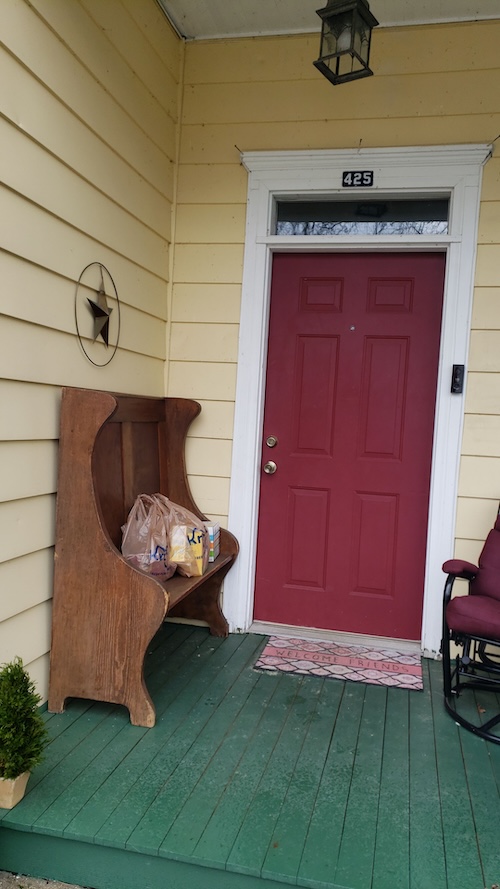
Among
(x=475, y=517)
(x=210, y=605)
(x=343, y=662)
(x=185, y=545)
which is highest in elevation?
(x=475, y=517)

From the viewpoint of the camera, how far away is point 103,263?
274 centimetres

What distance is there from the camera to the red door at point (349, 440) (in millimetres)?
3305

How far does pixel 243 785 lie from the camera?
6.67 feet

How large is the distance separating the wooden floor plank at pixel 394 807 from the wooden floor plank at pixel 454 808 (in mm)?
108

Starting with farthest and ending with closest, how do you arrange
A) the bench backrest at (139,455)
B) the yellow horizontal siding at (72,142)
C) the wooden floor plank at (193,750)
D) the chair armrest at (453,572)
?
the chair armrest at (453,572) < the bench backrest at (139,455) < the yellow horizontal siding at (72,142) < the wooden floor plank at (193,750)

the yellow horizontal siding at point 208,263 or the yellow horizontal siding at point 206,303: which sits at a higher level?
the yellow horizontal siding at point 208,263

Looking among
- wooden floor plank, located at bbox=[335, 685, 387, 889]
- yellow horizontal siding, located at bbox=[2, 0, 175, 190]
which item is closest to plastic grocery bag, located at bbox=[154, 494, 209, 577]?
wooden floor plank, located at bbox=[335, 685, 387, 889]

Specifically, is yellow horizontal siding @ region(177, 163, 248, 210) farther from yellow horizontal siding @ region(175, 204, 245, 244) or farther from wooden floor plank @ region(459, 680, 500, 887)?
wooden floor plank @ region(459, 680, 500, 887)

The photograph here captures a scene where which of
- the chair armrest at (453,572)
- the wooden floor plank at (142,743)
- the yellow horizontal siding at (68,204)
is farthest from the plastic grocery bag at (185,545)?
the yellow horizontal siding at (68,204)

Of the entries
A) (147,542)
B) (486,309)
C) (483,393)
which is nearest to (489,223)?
(486,309)

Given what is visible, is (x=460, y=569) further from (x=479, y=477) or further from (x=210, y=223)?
(x=210, y=223)

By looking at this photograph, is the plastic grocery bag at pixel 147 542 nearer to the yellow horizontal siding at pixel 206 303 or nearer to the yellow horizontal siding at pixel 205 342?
the yellow horizontal siding at pixel 205 342

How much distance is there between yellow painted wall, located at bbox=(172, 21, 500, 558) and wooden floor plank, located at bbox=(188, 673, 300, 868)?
44.8 inches

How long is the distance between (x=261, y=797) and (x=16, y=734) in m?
0.75
